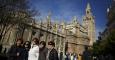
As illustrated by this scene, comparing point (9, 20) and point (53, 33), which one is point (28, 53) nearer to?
point (9, 20)

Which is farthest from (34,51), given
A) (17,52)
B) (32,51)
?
(17,52)

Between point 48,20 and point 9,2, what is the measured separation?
33.7 m

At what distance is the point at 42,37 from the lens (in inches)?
2115

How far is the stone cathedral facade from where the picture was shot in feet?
150

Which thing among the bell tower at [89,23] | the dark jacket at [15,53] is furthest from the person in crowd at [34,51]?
the bell tower at [89,23]

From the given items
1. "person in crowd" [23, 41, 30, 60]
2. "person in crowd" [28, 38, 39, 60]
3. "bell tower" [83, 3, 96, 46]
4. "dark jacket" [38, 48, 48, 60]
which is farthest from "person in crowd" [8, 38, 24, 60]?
"bell tower" [83, 3, 96, 46]

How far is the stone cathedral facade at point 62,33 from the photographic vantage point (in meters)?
45.8

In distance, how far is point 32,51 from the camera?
9602mm

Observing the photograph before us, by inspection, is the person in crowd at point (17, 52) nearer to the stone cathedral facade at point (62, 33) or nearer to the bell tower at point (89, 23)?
the stone cathedral facade at point (62, 33)

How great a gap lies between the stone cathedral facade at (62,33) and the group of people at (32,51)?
3204cm

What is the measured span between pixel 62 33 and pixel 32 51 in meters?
51.6

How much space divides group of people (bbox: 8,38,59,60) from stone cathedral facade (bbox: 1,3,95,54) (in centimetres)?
3204

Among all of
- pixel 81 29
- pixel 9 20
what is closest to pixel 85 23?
pixel 81 29

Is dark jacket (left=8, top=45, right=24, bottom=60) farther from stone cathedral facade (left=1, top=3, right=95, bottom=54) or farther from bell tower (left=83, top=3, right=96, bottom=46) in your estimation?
bell tower (left=83, top=3, right=96, bottom=46)
